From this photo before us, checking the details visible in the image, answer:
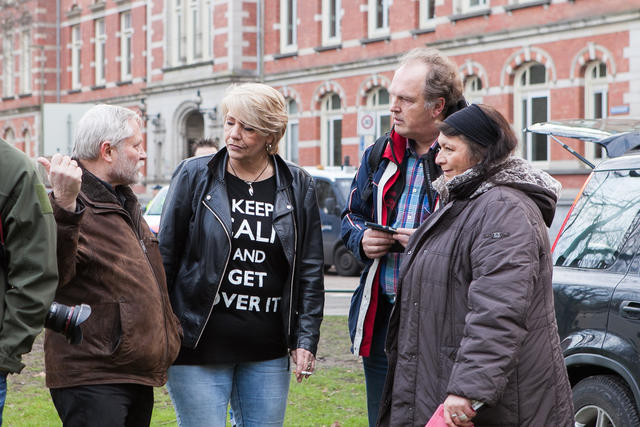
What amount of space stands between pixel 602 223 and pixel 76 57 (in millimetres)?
44764

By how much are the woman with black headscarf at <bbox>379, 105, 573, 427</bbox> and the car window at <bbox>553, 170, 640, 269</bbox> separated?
5.06ft

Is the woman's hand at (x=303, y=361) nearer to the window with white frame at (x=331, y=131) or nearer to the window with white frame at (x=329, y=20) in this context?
the window with white frame at (x=331, y=131)

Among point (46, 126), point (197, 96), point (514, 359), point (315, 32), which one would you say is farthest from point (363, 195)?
point (197, 96)

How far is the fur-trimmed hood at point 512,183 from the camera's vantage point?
3.59 m

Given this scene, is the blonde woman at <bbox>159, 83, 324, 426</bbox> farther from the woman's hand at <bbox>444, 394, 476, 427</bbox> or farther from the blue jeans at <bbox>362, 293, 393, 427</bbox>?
the woman's hand at <bbox>444, 394, 476, 427</bbox>

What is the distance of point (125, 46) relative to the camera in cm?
4356

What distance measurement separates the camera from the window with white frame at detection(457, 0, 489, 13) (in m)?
26.7

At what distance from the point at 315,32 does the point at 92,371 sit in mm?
29792

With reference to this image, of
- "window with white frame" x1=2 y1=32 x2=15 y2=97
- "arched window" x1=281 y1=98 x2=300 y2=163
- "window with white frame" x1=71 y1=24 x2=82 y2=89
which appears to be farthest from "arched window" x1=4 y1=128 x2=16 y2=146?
A: "arched window" x1=281 y1=98 x2=300 y2=163

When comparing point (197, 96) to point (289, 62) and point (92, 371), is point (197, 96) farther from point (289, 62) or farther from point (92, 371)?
point (92, 371)

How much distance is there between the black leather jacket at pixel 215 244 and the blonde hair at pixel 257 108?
8.0 inches

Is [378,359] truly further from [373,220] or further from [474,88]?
[474,88]

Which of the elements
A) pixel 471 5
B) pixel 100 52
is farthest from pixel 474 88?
pixel 100 52

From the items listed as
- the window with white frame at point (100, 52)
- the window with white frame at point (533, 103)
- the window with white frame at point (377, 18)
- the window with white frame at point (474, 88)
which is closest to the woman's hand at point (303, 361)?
the window with white frame at point (533, 103)
